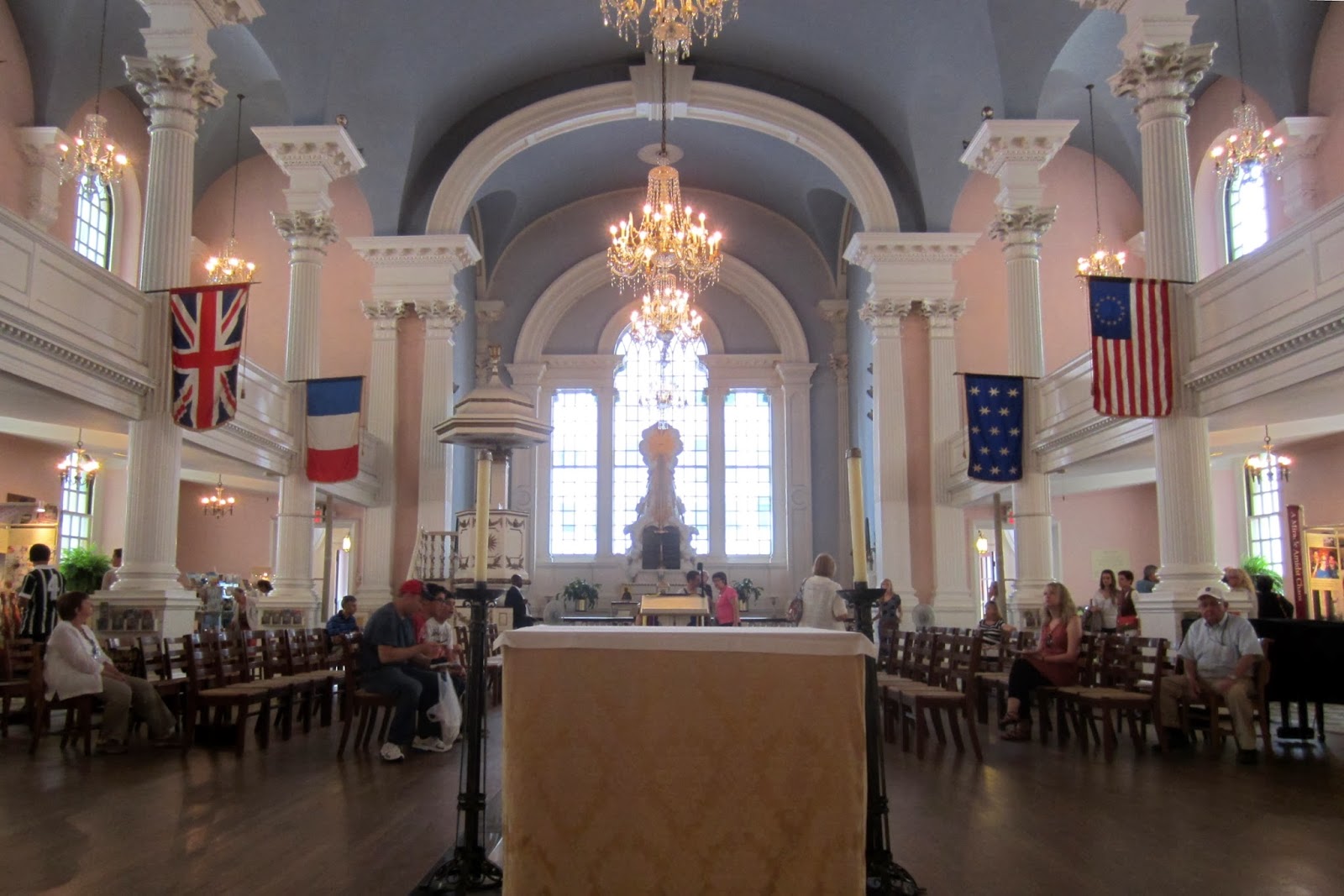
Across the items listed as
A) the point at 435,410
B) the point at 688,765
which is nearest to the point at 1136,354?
the point at 688,765

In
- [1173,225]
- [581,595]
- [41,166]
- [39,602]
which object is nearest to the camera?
[39,602]

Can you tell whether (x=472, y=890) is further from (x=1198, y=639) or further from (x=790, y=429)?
(x=790, y=429)

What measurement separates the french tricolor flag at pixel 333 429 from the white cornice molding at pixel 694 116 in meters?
4.21

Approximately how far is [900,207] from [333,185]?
9.66m

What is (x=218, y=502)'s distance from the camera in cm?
1923

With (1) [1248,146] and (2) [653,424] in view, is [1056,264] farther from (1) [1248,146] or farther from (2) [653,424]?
(2) [653,424]

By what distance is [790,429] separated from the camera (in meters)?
23.8

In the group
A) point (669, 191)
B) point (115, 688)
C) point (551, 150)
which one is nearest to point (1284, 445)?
point (669, 191)

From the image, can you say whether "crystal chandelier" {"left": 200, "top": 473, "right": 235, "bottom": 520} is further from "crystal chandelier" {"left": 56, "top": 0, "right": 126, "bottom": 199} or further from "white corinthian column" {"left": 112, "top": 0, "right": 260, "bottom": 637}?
"white corinthian column" {"left": 112, "top": 0, "right": 260, "bottom": 637}

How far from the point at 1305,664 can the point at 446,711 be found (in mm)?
6127

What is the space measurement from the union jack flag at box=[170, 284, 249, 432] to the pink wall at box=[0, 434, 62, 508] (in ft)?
26.8

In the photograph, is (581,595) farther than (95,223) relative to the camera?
Yes

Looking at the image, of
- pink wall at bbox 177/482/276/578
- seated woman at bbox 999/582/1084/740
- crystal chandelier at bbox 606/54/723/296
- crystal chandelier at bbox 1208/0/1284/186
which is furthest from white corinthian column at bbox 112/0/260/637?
pink wall at bbox 177/482/276/578

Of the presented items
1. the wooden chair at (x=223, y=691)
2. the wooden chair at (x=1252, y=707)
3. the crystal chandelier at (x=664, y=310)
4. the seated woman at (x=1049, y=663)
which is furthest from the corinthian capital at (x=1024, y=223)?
the wooden chair at (x=223, y=691)
